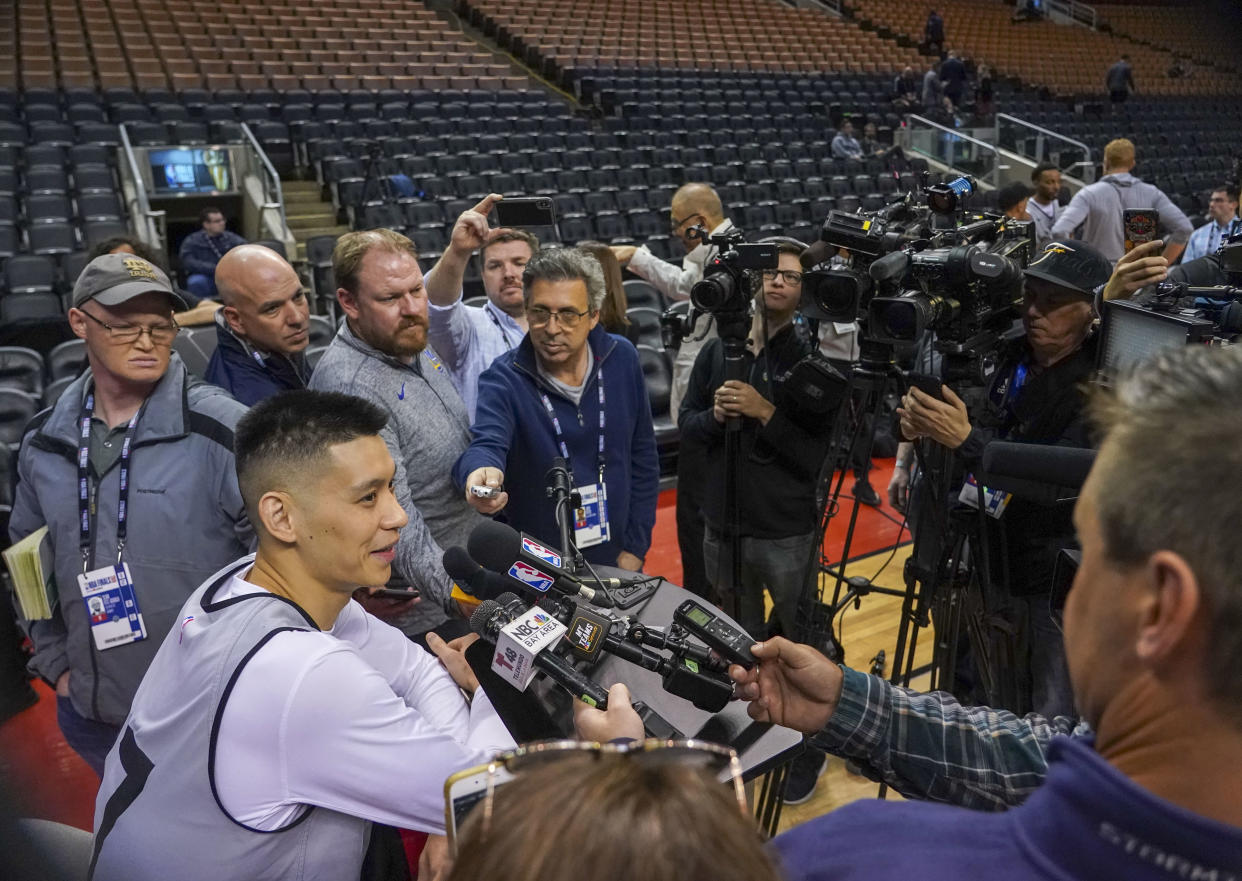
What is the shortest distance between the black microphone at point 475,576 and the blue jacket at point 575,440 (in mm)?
459

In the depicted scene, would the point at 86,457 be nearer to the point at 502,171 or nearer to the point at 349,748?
the point at 349,748

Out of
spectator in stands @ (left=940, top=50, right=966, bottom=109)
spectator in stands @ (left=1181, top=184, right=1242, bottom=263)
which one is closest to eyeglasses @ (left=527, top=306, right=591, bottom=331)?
spectator in stands @ (left=1181, top=184, right=1242, bottom=263)

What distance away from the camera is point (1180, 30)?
19.4m

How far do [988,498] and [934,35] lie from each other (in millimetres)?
16367

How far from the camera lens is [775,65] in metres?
13.5

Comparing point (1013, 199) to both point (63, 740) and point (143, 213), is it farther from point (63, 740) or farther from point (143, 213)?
point (143, 213)

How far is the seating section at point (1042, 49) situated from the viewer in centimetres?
1627

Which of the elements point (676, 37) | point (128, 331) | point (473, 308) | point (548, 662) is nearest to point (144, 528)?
point (128, 331)

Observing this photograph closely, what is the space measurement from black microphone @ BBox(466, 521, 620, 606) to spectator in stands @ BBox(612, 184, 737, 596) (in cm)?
110

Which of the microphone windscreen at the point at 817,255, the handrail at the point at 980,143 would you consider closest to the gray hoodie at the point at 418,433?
the microphone windscreen at the point at 817,255

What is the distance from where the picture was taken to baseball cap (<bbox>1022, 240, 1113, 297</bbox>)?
189 cm

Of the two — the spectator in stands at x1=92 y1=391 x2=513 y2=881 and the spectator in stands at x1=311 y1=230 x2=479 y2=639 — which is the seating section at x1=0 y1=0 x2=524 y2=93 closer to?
the spectator in stands at x1=311 y1=230 x2=479 y2=639

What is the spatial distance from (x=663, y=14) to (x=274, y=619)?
1529cm

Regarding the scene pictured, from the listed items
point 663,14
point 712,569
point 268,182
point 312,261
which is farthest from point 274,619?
point 663,14
